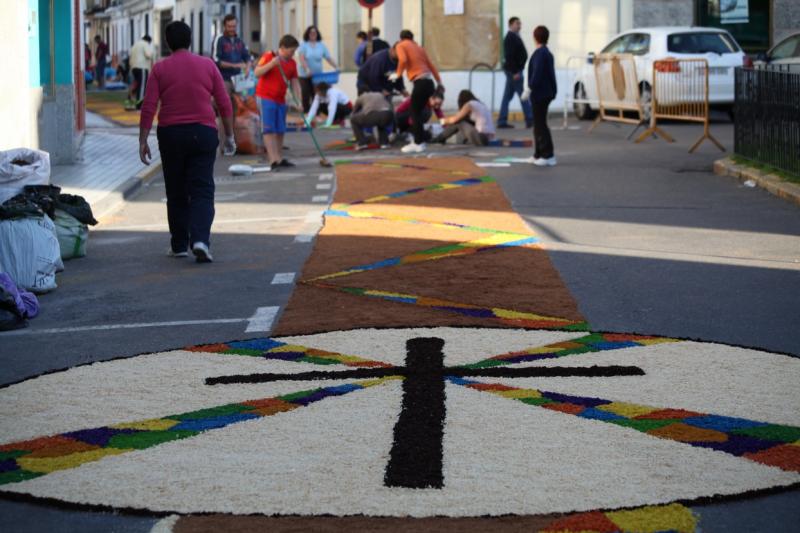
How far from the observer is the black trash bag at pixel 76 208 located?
1187cm

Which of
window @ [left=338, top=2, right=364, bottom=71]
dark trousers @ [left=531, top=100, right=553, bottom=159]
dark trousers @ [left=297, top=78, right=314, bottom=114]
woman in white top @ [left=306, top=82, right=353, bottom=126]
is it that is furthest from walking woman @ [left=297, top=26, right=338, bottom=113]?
dark trousers @ [left=531, top=100, right=553, bottom=159]

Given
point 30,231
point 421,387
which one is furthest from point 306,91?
point 421,387

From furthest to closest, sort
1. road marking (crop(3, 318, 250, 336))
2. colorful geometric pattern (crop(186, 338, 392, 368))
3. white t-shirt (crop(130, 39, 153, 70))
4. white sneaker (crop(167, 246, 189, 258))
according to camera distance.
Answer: white t-shirt (crop(130, 39, 153, 70)), white sneaker (crop(167, 246, 189, 258)), road marking (crop(3, 318, 250, 336)), colorful geometric pattern (crop(186, 338, 392, 368))

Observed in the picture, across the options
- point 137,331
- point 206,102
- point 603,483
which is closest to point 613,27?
point 206,102

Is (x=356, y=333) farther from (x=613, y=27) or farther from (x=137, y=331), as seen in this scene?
(x=613, y=27)

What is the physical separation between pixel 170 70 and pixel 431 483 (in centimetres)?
697

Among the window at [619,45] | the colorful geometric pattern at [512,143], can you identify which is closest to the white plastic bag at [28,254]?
the colorful geometric pattern at [512,143]

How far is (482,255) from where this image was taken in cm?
1100

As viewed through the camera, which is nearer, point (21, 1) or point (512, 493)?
point (512, 493)

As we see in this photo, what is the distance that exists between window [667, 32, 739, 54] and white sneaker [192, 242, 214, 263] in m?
18.3

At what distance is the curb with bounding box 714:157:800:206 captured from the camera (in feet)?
49.5

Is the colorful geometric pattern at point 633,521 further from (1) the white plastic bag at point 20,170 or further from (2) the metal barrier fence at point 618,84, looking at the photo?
(2) the metal barrier fence at point 618,84

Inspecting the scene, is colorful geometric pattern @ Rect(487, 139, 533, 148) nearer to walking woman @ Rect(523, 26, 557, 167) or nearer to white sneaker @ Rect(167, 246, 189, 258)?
walking woman @ Rect(523, 26, 557, 167)

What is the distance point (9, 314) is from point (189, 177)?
290cm
